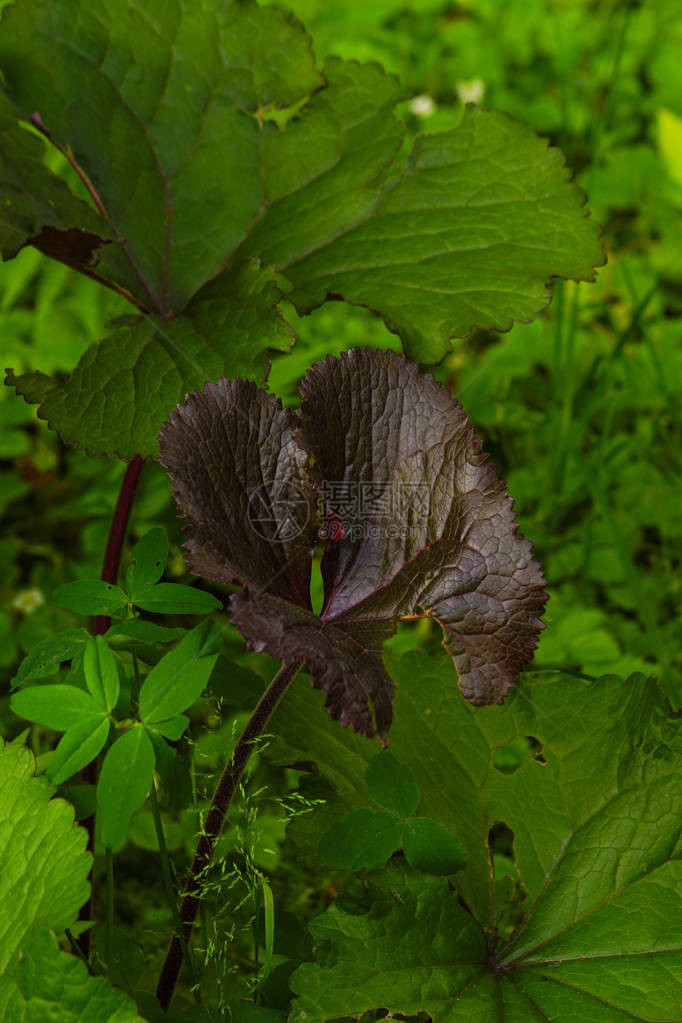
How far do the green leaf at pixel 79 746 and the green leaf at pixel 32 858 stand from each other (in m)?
0.08

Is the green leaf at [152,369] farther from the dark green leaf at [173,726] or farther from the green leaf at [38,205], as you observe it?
the dark green leaf at [173,726]

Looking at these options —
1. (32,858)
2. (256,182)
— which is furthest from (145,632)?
(256,182)

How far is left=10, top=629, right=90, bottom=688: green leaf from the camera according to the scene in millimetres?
1413

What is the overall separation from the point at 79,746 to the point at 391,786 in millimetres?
452

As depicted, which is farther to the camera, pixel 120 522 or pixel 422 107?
pixel 422 107

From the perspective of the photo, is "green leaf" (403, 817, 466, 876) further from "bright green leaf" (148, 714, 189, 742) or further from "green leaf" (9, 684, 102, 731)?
"green leaf" (9, 684, 102, 731)

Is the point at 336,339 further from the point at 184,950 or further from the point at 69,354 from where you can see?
the point at 184,950

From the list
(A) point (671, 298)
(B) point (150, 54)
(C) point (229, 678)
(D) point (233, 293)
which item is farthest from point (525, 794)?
(A) point (671, 298)

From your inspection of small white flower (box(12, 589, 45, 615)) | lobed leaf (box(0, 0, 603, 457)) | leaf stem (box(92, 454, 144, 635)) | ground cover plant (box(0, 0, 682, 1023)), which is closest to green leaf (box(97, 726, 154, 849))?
ground cover plant (box(0, 0, 682, 1023))

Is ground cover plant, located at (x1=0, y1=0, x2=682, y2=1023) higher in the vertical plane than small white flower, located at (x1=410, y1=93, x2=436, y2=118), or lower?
lower

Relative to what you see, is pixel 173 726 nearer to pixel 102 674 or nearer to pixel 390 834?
pixel 102 674

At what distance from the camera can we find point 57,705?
1.27 meters

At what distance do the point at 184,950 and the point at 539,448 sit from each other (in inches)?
84.3

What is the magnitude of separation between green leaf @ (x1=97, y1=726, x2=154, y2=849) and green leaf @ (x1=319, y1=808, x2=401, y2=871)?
30cm
